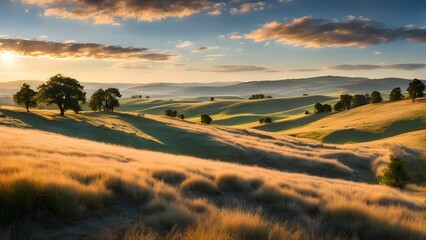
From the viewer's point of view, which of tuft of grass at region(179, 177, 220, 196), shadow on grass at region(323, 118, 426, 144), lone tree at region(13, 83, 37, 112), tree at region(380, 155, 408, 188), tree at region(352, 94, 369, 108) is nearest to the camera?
tuft of grass at region(179, 177, 220, 196)

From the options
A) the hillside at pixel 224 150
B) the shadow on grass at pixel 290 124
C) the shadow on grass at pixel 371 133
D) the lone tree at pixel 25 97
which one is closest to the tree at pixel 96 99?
the lone tree at pixel 25 97

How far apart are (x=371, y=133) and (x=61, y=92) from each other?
233 feet

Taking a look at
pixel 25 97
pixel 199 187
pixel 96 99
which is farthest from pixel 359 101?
pixel 199 187

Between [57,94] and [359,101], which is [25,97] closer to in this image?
[57,94]

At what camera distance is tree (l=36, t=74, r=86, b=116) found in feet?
201

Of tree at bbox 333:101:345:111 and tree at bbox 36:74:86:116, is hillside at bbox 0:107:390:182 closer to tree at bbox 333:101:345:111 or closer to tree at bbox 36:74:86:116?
tree at bbox 36:74:86:116

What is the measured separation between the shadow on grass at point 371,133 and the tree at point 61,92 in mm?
57425

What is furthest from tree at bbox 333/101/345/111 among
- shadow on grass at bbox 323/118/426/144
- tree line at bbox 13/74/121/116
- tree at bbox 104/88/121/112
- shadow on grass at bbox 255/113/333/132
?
tree line at bbox 13/74/121/116

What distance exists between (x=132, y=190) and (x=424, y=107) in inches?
4364

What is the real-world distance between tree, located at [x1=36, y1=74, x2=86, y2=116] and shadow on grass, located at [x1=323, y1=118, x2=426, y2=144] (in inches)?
2261

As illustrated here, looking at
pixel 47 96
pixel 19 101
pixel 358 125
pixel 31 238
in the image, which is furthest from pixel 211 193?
pixel 358 125

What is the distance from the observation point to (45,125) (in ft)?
163

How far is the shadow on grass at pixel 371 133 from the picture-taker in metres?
81.4

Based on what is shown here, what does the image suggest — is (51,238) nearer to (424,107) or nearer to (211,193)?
(211,193)
